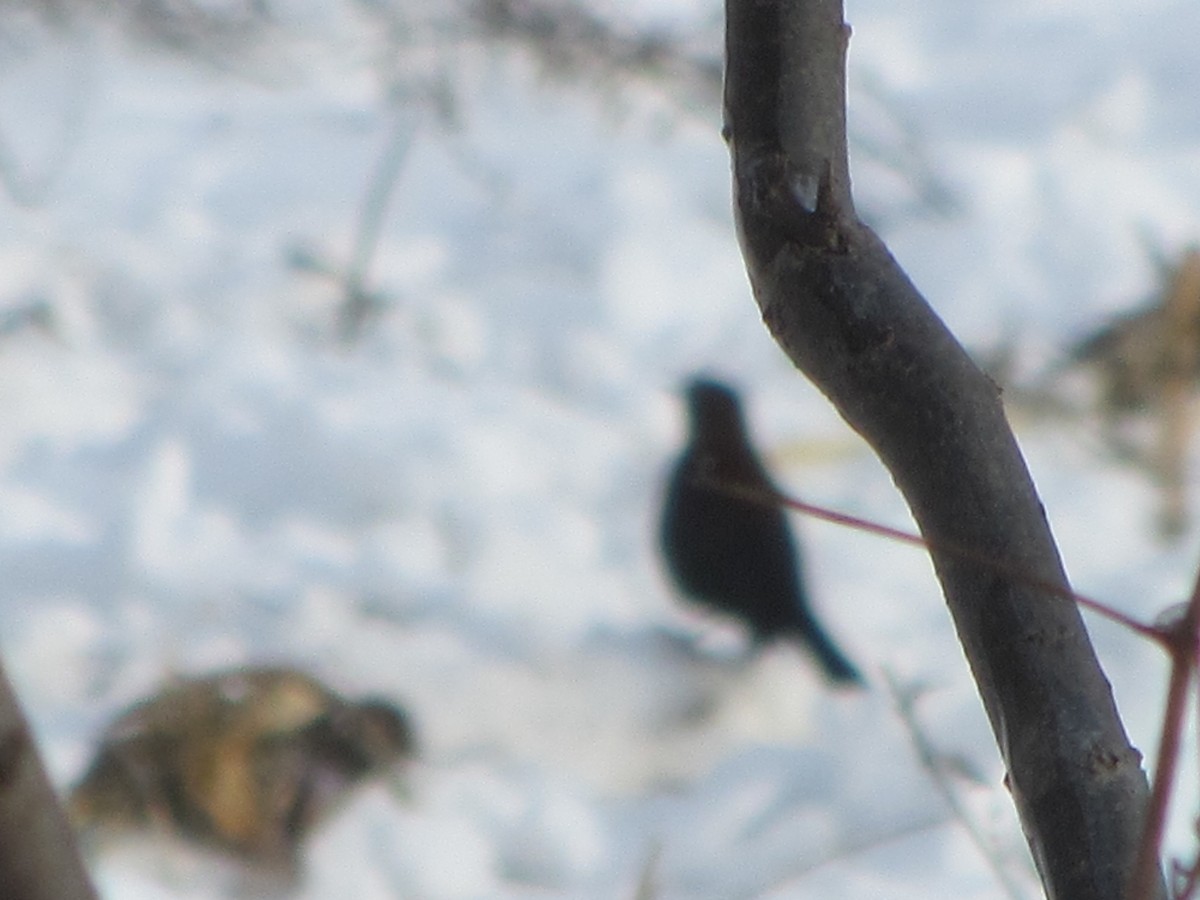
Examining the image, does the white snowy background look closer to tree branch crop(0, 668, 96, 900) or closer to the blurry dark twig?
the blurry dark twig

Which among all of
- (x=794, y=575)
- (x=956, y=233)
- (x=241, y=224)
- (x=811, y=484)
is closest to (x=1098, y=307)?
(x=956, y=233)

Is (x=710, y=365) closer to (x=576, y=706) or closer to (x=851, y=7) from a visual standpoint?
(x=576, y=706)

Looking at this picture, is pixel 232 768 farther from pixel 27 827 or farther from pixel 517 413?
pixel 27 827

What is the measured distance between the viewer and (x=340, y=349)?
4.18m

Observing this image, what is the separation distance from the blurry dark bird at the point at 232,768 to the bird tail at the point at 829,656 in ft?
2.84

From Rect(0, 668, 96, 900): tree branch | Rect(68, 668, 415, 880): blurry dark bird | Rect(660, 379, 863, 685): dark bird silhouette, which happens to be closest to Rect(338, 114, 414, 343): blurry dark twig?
Rect(660, 379, 863, 685): dark bird silhouette

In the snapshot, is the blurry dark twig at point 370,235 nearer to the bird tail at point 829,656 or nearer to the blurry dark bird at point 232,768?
the bird tail at point 829,656

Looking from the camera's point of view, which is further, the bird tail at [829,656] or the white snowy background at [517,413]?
the bird tail at [829,656]

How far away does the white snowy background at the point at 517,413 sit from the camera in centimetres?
252

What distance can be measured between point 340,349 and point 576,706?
4.84ft

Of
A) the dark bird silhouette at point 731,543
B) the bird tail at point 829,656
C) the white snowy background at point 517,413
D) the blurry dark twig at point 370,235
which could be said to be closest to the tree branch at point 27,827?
the white snowy background at point 517,413

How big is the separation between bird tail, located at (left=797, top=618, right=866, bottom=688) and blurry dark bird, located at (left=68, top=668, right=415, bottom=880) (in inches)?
34.1

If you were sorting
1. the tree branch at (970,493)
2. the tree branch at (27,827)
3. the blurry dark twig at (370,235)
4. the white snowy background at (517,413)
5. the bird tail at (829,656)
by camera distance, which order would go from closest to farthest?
the tree branch at (970,493) < the tree branch at (27,827) < the white snowy background at (517,413) < the bird tail at (829,656) < the blurry dark twig at (370,235)

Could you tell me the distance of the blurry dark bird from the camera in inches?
95.0
